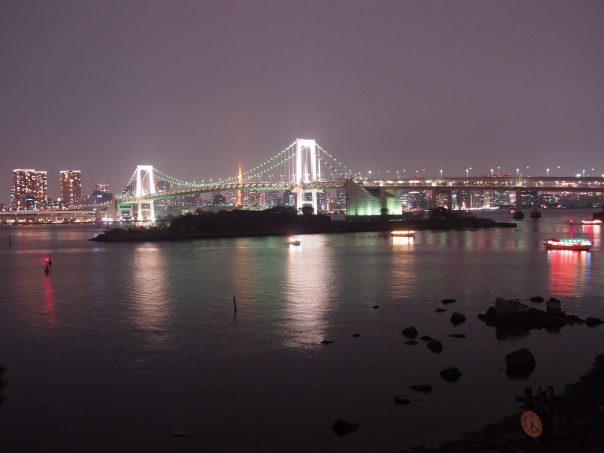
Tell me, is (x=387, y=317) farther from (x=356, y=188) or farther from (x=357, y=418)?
(x=356, y=188)

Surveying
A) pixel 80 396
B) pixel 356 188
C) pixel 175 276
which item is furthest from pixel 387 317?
pixel 356 188

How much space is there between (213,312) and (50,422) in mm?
7606

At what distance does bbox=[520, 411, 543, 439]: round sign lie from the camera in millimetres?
5219

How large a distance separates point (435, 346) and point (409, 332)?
3.91 feet

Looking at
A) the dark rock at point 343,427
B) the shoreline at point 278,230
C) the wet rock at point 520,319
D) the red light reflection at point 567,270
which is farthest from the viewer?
the shoreline at point 278,230

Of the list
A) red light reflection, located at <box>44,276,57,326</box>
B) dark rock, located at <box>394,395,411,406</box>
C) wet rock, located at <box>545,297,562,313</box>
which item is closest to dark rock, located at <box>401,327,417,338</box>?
wet rock, located at <box>545,297,562,313</box>

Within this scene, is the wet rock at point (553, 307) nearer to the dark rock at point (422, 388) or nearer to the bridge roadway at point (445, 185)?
the dark rock at point (422, 388)

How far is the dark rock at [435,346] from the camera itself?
10.3m

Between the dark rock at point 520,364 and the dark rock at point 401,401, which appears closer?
the dark rock at point 401,401

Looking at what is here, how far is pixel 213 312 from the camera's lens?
15.1m

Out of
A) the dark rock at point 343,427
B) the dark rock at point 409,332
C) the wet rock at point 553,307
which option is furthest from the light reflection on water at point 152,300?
the wet rock at point 553,307

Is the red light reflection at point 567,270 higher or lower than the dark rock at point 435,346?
higher

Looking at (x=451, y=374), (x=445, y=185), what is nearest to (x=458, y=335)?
(x=451, y=374)

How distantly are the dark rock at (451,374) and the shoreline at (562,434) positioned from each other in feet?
5.07
